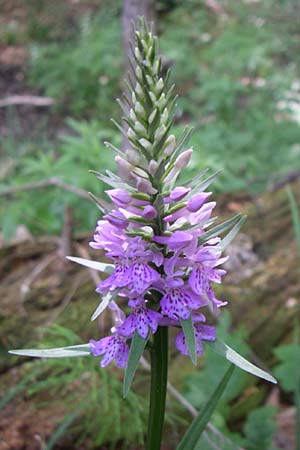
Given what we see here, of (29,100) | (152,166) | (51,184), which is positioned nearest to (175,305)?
(152,166)

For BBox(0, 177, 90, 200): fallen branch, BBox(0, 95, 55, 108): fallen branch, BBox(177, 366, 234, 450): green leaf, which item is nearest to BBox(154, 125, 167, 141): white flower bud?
BBox(177, 366, 234, 450): green leaf

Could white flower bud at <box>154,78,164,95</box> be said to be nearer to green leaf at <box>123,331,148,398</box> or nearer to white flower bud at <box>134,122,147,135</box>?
white flower bud at <box>134,122,147,135</box>

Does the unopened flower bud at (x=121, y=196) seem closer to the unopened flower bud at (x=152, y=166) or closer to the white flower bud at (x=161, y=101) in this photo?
the unopened flower bud at (x=152, y=166)

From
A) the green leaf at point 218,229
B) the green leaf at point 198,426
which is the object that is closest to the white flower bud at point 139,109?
the green leaf at point 218,229

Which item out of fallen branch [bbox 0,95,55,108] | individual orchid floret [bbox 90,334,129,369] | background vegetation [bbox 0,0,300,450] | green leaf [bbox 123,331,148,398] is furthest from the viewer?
fallen branch [bbox 0,95,55,108]

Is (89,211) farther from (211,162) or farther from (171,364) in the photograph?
(171,364)

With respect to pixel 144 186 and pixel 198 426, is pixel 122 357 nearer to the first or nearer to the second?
pixel 198 426
